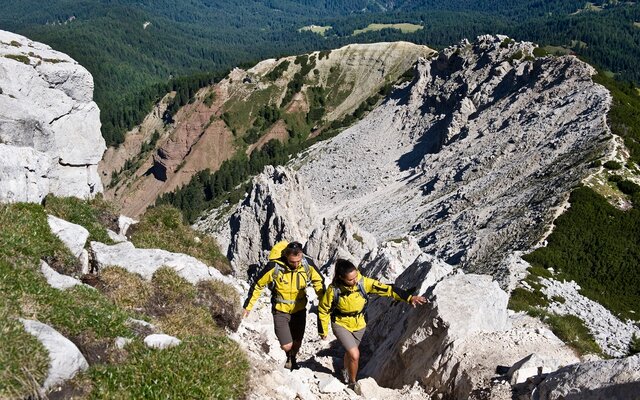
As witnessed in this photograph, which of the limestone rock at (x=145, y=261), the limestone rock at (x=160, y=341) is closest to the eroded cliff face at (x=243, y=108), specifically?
the limestone rock at (x=145, y=261)

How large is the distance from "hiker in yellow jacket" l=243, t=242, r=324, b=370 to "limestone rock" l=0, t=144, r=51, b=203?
8.27m

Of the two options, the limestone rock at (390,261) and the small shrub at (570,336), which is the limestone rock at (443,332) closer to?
the small shrub at (570,336)

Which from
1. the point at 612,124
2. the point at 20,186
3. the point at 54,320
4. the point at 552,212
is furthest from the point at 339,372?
the point at 612,124

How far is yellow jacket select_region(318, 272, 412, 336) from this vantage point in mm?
12695

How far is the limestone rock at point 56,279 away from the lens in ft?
40.5

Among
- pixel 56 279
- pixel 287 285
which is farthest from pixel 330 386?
pixel 56 279

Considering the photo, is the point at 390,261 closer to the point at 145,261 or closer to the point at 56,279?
the point at 145,261

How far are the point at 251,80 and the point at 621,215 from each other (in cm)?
16140

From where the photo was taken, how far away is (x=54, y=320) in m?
9.92

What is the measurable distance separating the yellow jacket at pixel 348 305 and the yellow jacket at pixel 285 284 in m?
0.59

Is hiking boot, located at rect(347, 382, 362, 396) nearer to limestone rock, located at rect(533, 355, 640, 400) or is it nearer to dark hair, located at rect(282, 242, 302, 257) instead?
dark hair, located at rect(282, 242, 302, 257)

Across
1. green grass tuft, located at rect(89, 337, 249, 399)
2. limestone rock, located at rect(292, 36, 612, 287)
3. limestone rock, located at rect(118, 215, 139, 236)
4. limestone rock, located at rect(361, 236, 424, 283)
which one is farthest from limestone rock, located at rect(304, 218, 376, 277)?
green grass tuft, located at rect(89, 337, 249, 399)

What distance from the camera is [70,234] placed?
14.9m

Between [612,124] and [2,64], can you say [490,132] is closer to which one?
[612,124]
